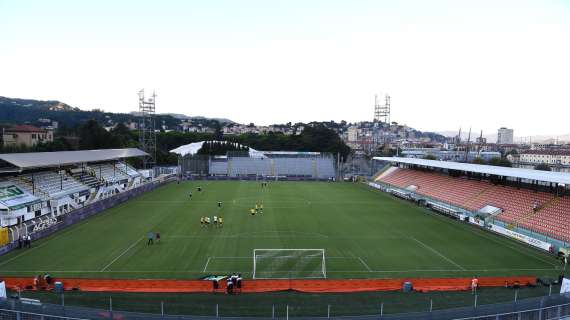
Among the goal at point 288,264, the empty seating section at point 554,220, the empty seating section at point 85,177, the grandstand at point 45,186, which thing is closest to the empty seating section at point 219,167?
the grandstand at point 45,186

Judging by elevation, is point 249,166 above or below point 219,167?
above

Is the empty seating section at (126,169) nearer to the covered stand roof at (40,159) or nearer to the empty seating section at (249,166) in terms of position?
the covered stand roof at (40,159)

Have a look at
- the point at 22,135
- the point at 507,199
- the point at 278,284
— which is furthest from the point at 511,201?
the point at 22,135

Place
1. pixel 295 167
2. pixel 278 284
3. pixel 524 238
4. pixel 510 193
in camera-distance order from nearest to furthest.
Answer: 1. pixel 278 284
2. pixel 524 238
3. pixel 510 193
4. pixel 295 167

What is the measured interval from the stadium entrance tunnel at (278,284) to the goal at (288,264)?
0.74m

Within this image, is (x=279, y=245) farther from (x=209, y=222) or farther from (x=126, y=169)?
(x=126, y=169)

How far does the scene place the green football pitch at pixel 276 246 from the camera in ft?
58.7

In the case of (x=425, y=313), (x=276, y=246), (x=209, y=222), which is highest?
(x=425, y=313)

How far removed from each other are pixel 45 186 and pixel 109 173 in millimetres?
14263

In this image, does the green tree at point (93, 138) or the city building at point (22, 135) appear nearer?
the green tree at point (93, 138)

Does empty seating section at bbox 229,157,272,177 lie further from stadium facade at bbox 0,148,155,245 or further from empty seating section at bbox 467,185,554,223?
empty seating section at bbox 467,185,554,223

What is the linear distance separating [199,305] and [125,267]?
21.7 ft

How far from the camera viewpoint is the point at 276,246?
2194 centimetres

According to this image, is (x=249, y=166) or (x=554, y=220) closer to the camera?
(x=554, y=220)
